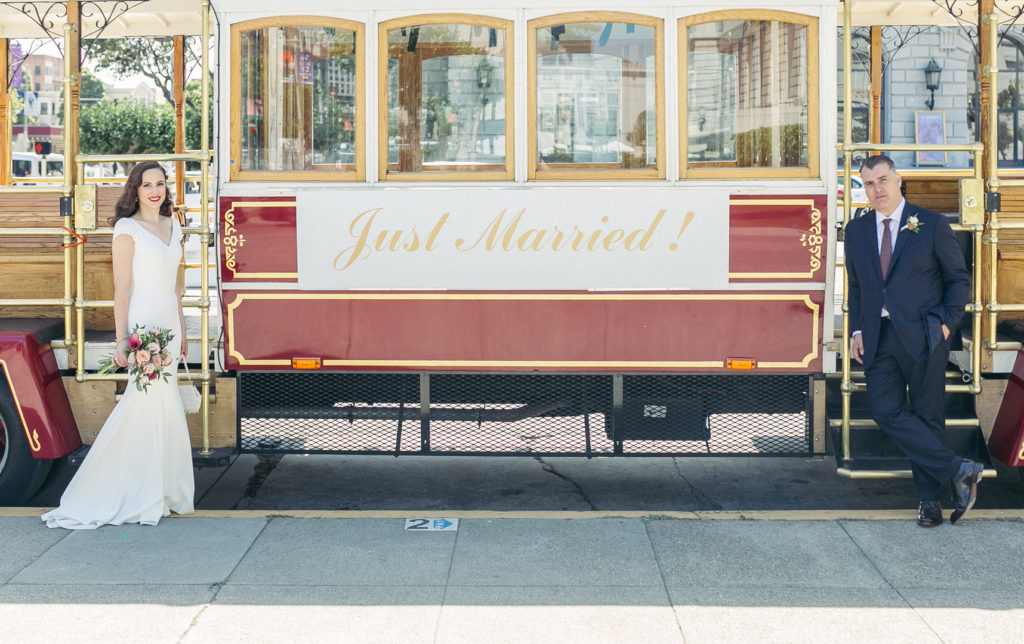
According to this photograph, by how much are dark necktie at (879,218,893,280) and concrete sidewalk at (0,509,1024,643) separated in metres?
1.25

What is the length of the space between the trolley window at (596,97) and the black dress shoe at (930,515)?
2070mm

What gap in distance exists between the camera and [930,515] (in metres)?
5.20

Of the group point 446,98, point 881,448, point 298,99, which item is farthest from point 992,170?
point 298,99

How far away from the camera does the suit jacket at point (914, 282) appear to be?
16.5 ft

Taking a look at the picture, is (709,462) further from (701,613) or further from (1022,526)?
(701,613)

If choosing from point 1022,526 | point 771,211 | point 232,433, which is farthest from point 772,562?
point 232,433

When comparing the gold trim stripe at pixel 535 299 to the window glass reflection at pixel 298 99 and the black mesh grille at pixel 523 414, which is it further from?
the window glass reflection at pixel 298 99

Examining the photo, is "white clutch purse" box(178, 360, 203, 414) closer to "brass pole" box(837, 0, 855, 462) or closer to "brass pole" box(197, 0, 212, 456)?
"brass pole" box(197, 0, 212, 456)


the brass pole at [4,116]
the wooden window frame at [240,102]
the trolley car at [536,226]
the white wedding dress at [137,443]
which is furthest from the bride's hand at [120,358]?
the brass pole at [4,116]

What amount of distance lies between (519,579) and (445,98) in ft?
7.99

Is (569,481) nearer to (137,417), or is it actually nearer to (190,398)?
(190,398)

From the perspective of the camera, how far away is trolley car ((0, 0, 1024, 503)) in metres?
5.38

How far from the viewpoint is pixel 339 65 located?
18.0 feet

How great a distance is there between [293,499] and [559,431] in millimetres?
1611
